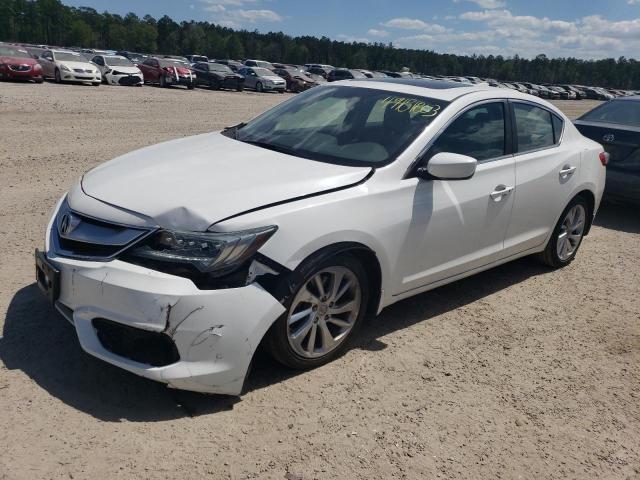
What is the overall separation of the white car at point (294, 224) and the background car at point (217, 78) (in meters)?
28.8

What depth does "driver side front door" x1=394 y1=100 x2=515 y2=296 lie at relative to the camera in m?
3.88

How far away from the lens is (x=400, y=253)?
3.76 m

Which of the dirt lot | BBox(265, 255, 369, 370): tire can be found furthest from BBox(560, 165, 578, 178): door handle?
BBox(265, 255, 369, 370): tire

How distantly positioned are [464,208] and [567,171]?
1.64 metres

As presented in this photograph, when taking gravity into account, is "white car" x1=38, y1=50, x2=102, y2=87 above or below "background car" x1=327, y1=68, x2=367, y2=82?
below

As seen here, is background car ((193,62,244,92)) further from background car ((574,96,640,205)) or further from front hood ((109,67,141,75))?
background car ((574,96,640,205))

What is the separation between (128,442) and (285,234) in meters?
1.25

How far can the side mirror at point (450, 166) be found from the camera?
12.3 ft

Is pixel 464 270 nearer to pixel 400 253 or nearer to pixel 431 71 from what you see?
pixel 400 253

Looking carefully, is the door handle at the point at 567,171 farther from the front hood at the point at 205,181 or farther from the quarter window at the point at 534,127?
the front hood at the point at 205,181

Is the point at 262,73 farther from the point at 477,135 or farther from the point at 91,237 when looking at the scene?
the point at 91,237

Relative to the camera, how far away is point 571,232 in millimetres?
5699

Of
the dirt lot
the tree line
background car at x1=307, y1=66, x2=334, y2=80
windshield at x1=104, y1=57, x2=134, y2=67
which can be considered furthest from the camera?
the tree line

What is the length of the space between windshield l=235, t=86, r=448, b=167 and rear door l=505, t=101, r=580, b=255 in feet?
3.25
